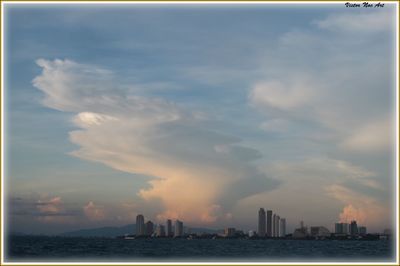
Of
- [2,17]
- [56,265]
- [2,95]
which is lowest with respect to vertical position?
[56,265]

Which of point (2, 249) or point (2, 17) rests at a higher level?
point (2, 17)

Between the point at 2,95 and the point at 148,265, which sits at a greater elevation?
the point at 2,95

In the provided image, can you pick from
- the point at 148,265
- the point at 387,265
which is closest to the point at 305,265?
the point at 387,265

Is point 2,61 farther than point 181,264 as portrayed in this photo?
Yes

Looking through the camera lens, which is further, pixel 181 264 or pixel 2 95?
pixel 2 95

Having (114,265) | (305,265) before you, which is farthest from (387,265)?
(114,265)

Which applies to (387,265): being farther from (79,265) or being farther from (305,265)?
(79,265)

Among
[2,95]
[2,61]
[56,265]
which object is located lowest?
[56,265]

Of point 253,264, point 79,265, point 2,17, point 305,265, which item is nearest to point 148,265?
point 79,265

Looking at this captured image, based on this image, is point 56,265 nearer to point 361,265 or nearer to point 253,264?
point 253,264
